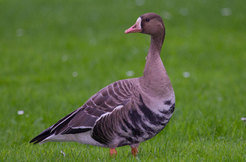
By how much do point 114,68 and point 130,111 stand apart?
6.61 m

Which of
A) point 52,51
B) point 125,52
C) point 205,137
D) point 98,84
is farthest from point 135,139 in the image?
point 52,51

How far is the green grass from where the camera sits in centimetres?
553

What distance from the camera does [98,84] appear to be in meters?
9.77

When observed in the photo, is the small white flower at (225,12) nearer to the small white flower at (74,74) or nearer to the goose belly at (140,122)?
the small white flower at (74,74)

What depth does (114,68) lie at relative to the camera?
11.0 metres

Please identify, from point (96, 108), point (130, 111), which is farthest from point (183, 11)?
point (130, 111)

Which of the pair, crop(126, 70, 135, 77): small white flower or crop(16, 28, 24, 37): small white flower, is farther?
crop(16, 28, 24, 37): small white flower

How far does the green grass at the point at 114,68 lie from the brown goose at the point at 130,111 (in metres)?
0.35

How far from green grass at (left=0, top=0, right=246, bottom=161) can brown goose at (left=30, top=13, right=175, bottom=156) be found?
1.15ft

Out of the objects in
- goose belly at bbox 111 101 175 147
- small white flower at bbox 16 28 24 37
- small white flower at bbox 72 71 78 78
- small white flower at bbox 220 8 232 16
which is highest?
goose belly at bbox 111 101 175 147

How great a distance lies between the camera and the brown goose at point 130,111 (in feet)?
14.6

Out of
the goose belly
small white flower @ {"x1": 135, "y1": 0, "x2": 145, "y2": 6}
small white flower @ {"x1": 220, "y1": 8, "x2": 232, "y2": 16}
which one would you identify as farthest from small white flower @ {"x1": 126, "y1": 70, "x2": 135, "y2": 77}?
small white flower @ {"x1": 135, "y1": 0, "x2": 145, "y2": 6}

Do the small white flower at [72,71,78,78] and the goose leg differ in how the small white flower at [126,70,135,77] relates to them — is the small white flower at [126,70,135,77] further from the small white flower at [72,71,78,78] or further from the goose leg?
the goose leg

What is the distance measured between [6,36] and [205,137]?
36.2 feet
